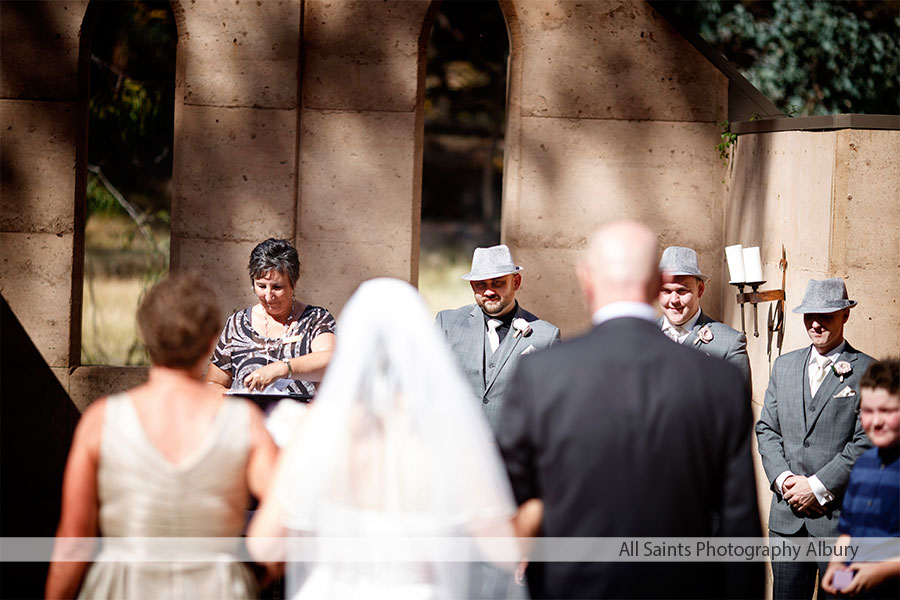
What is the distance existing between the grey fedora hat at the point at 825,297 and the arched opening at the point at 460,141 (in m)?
8.05

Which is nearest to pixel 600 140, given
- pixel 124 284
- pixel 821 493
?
pixel 821 493

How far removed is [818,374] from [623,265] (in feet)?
7.49

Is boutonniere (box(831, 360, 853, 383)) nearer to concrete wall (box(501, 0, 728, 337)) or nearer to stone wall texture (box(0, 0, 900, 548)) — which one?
stone wall texture (box(0, 0, 900, 548))

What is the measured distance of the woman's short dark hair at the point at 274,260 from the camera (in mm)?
5242

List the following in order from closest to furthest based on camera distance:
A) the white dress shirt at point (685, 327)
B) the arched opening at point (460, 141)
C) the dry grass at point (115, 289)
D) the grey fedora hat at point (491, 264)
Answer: the white dress shirt at point (685, 327) < the grey fedora hat at point (491, 264) < the dry grass at point (115, 289) < the arched opening at point (460, 141)

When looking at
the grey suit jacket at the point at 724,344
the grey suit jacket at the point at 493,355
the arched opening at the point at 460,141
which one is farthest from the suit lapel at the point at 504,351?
the arched opening at the point at 460,141

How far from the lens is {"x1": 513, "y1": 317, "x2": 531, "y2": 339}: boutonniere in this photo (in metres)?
5.33

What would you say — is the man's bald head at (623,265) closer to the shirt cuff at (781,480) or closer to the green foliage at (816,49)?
the shirt cuff at (781,480)

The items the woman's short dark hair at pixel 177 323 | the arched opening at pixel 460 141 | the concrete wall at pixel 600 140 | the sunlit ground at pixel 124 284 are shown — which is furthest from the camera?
the arched opening at pixel 460 141

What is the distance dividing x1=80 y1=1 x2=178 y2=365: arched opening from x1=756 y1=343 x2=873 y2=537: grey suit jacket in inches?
179

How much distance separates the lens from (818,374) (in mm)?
4754

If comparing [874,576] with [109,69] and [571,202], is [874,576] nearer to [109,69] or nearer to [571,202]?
[571,202]

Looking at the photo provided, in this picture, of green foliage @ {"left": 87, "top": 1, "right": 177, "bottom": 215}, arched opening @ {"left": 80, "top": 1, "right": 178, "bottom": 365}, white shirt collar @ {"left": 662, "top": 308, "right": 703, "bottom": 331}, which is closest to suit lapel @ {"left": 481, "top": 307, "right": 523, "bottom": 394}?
white shirt collar @ {"left": 662, "top": 308, "right": 703, "bottom": 331}

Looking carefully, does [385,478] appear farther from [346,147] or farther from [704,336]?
[346,147]
